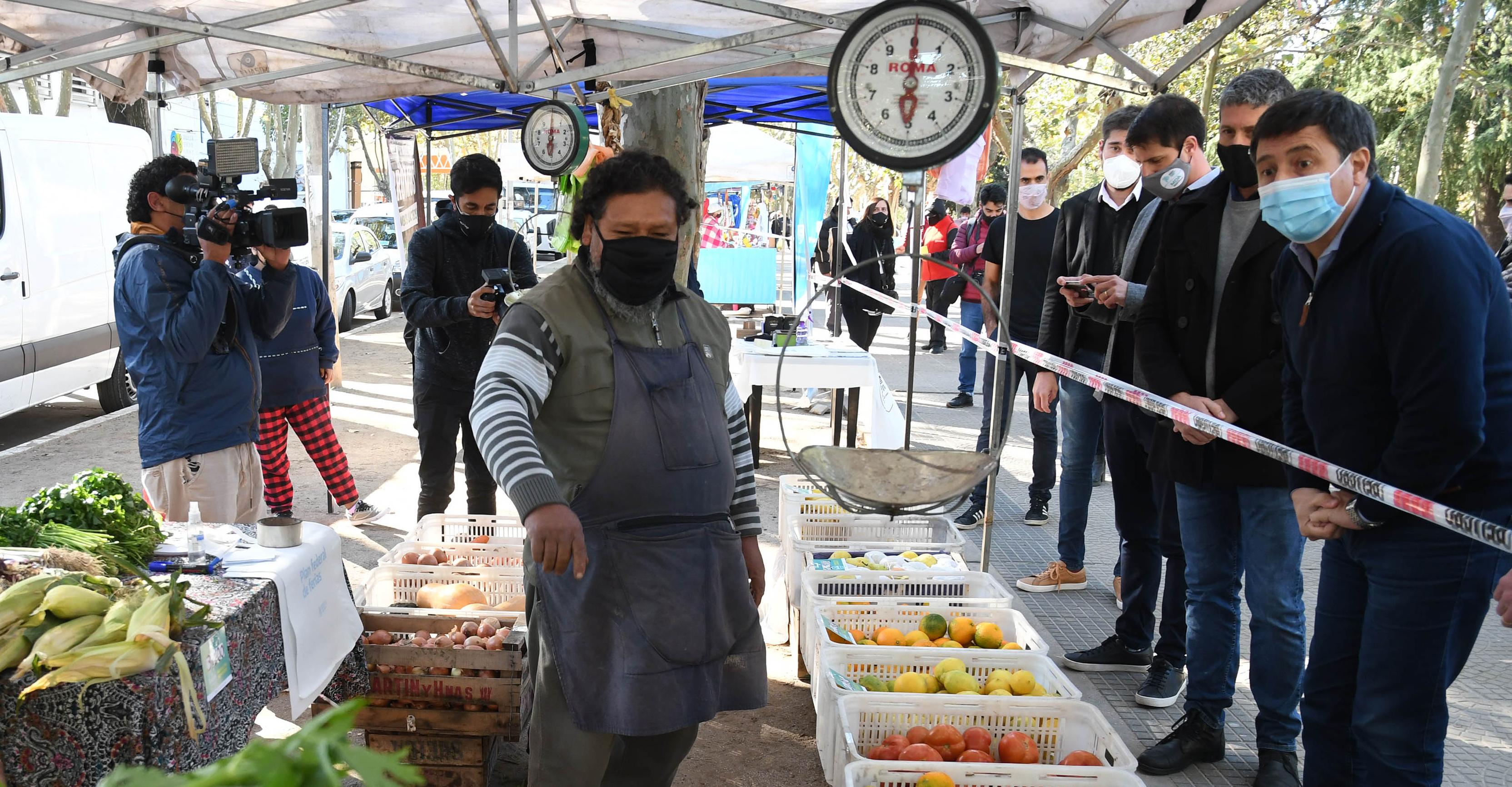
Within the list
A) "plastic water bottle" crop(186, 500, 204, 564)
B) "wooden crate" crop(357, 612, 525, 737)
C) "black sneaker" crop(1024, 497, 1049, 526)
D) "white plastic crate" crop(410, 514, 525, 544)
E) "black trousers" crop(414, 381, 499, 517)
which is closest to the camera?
"plastic water bottle" crop(186, 500, 204, 564)

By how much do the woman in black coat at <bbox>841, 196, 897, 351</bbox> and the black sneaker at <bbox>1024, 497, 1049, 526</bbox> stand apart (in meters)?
3.20

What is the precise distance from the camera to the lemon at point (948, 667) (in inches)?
130

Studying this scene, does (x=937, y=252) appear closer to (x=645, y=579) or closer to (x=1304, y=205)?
(x=1304, y=205)

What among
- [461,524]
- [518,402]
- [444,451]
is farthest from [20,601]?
[444,451]

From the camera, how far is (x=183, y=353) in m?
3.53

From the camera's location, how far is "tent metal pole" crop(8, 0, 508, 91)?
15.8 ft

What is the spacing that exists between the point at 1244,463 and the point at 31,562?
317 cm

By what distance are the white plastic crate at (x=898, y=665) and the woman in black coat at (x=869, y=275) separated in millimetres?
5934

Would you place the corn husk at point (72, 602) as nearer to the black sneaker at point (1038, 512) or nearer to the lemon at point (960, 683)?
the lemon at point (960, 683)

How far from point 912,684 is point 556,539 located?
1647 millimetres

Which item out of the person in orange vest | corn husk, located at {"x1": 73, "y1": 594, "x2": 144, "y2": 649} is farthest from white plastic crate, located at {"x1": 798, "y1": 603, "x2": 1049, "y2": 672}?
the person in orange vest

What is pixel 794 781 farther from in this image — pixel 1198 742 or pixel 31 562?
pixel 31 562

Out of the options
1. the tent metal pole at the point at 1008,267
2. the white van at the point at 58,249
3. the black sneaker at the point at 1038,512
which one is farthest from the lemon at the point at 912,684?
the white van at the point at 58,249

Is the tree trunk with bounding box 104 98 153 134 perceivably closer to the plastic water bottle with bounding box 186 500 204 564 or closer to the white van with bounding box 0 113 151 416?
the white van with bounding box 0 113 151 416
